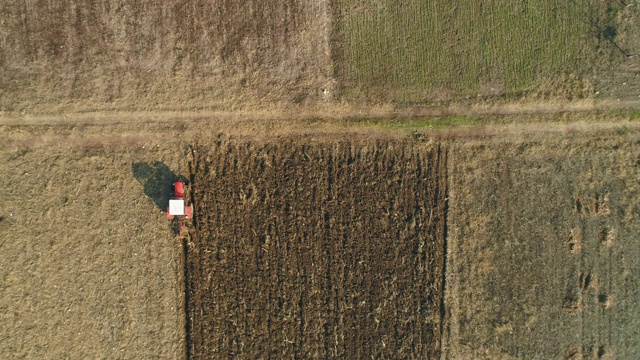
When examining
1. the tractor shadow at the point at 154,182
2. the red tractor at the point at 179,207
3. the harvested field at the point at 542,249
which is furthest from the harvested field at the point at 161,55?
the harvested field at the point at 542,249

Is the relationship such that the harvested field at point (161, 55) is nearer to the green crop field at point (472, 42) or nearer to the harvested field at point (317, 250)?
the harvested field at point (317, 250)

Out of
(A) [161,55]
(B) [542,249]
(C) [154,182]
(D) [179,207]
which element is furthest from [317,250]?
(A) [161,55]

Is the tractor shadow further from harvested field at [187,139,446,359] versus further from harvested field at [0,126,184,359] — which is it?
harvested field at [187,139,446,359]

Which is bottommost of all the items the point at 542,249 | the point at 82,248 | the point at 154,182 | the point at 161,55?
the point at 542,249

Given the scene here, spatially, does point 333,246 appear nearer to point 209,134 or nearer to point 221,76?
point 209,134

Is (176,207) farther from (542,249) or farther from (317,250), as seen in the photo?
(542,249)

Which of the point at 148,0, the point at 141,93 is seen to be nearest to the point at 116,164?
the point at 141,93

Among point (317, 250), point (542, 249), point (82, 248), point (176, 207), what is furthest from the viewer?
point (542, 249)
